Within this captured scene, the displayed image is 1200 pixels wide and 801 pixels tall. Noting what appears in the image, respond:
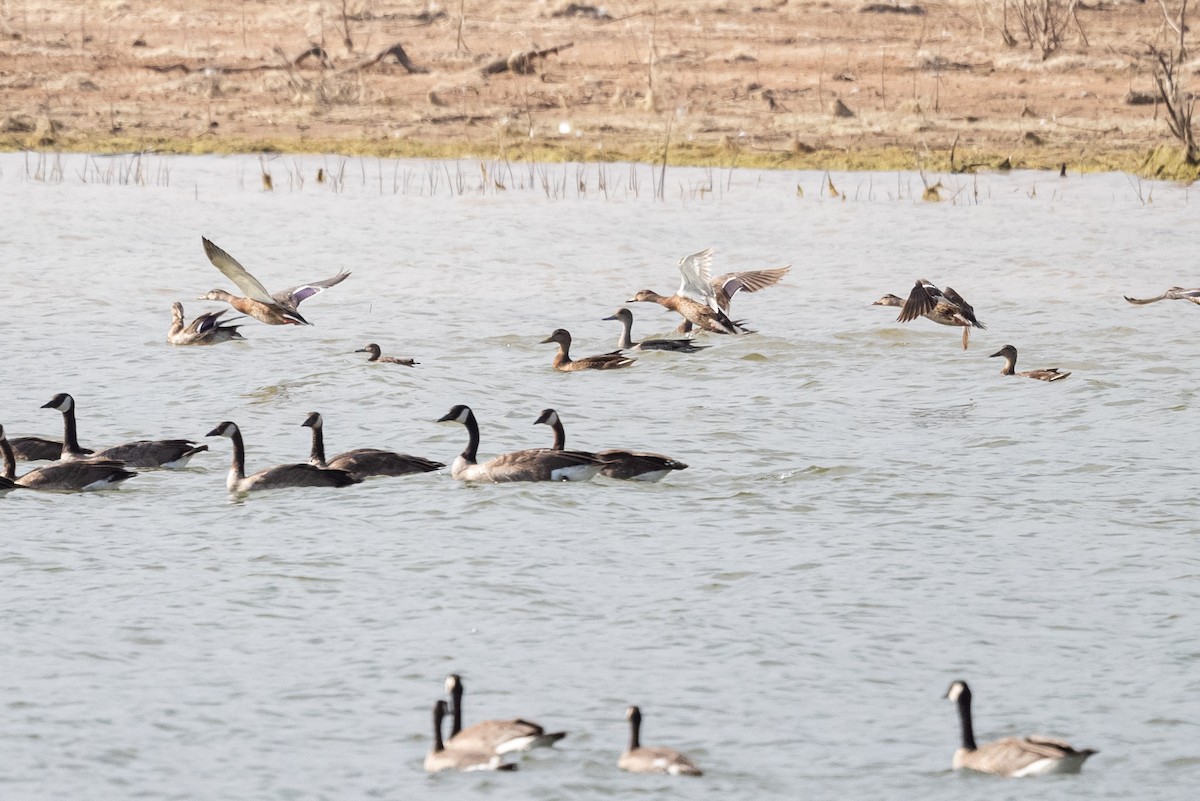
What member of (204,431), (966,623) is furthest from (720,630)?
(204,431)

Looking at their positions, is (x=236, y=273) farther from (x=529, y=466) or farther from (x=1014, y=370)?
(x=1014, y=370)

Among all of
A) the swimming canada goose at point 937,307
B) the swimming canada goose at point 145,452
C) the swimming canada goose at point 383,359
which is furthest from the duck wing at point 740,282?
the swimming canada goose at point 145,452

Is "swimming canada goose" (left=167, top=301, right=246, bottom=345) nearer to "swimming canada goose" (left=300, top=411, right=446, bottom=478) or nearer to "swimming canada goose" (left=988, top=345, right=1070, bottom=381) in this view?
"swimming canada goose" (left=300, top=411, right=446, bottom=478)

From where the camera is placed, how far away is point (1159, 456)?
47.6ft

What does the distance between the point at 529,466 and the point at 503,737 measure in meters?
5.63

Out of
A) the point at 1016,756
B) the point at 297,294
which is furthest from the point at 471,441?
the point at 1016,756

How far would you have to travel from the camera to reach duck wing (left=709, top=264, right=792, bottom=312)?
65.4ft

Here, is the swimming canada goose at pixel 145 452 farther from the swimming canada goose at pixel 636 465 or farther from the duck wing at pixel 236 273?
the swimming canada goose at pixel 636 465

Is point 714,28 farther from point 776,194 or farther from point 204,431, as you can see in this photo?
point 204,431

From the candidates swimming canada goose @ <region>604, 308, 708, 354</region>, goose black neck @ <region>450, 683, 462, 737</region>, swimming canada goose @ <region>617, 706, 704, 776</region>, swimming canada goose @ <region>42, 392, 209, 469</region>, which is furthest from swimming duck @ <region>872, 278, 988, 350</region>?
swimming canada goose @ <region>617, 706, 704, 776</region>

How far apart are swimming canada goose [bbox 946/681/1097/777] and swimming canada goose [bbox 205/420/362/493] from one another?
631 cm

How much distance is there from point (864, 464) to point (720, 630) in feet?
14.7

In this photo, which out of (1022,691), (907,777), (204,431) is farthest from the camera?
(204,431)

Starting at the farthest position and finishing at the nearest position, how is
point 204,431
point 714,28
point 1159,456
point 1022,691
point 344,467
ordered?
1. point 714,28
2. point 204,431
3. point 1159,456
4. point 344,467
5. point 1022,691
